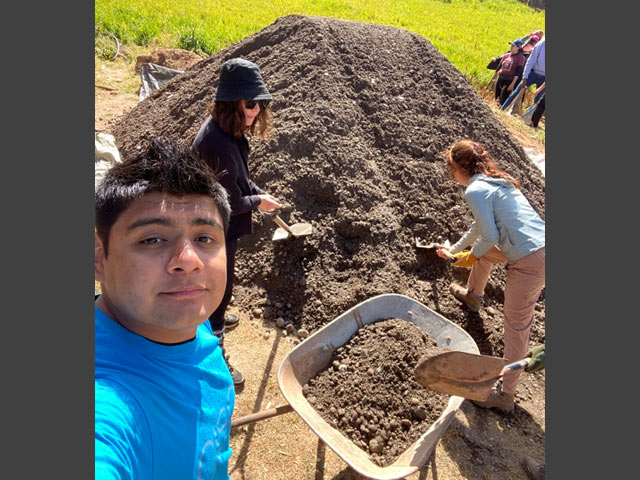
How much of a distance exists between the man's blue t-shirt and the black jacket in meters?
1.31

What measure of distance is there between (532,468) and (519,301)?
3.62ft

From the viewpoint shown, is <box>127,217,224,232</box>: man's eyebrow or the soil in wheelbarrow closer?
<box>127,217,224,232</box>: man's eyebrow

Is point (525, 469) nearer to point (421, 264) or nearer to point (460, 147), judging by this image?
point (421, 264)

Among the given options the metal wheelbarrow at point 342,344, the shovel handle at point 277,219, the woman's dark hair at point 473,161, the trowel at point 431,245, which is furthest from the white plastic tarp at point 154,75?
the metal wheelbarrow at point 342,344

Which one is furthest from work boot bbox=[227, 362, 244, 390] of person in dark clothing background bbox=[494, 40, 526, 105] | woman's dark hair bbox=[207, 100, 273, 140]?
person in dark clothing background bbox=[494, 40, 526, 105]

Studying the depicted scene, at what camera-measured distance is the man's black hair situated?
100cm

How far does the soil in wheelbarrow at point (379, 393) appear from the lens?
7.83 feet

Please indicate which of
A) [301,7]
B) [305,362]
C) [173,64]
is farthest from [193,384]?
[301,7]

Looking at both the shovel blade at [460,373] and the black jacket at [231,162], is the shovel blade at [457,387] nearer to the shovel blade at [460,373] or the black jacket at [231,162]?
the shovel blade at [460,373]

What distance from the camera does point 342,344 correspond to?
9.38 ft

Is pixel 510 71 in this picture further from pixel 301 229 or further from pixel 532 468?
pixel 532 468

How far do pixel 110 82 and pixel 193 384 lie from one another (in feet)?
30.7

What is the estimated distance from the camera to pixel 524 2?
2998cm

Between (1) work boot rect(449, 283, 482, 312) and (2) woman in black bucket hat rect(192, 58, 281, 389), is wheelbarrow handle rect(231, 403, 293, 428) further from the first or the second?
(1) work boot rect(449, 283, 482, 312)
